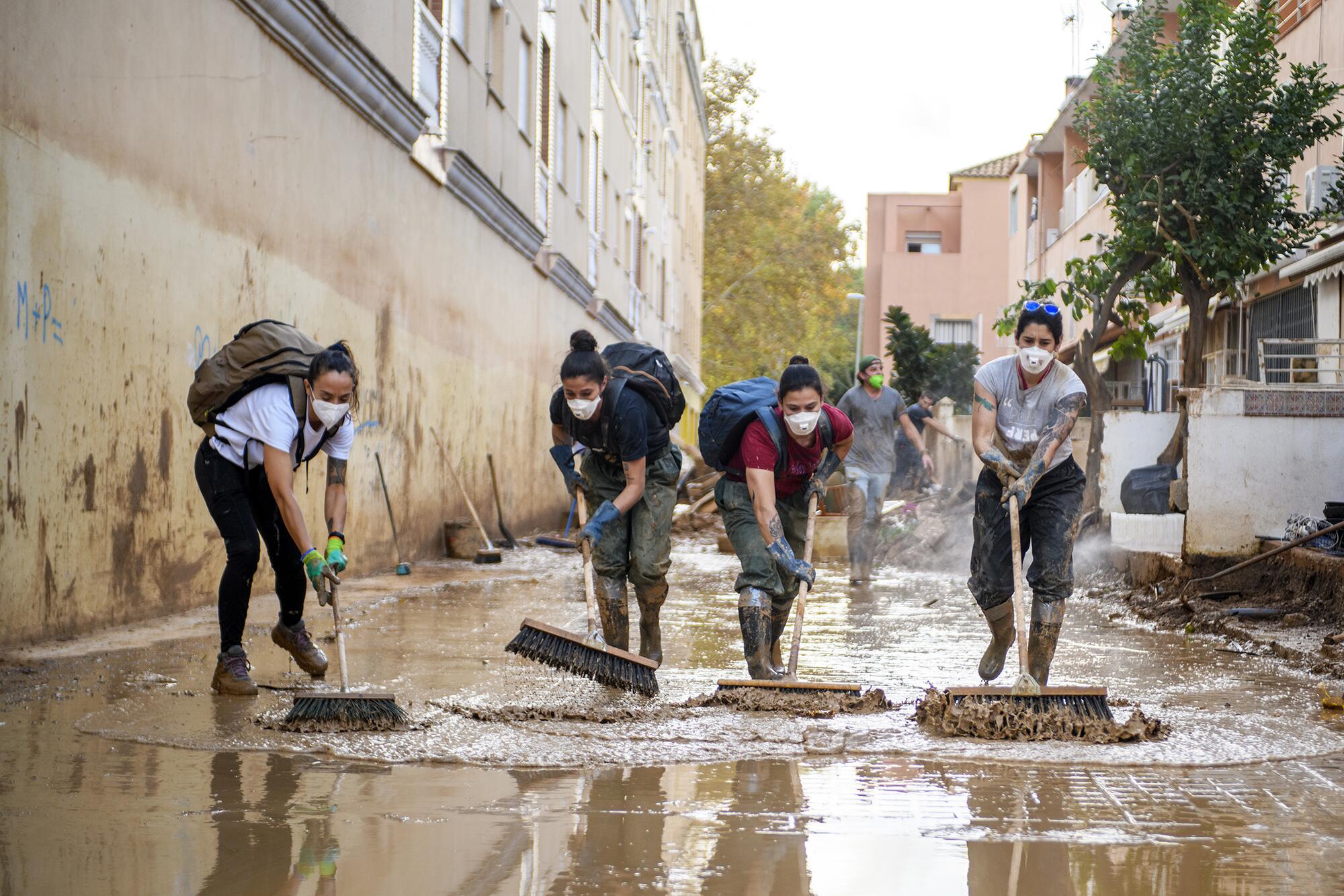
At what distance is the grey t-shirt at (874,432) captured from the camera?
12172mm

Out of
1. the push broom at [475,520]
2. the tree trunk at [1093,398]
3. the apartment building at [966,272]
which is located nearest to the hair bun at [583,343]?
the push broom at [475,520]

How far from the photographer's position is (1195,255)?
14953 mm

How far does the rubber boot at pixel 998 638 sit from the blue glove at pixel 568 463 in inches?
73.9

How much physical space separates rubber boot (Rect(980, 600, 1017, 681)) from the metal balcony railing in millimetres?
6129

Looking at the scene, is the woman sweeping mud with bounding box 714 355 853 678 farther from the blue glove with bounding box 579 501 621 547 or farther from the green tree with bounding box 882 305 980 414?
the green tree with bounding box 882 305 980 414

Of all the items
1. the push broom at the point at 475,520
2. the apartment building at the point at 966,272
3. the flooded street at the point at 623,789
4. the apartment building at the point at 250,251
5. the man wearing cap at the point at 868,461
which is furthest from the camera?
the apartment building at the point at 966,272

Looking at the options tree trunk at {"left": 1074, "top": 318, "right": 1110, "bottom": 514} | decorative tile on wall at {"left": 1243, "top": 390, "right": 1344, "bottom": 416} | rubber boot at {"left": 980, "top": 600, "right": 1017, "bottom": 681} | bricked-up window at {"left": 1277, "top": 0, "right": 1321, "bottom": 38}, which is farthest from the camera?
bricked-up window at {"left": 1277, "top": 0, "right": 1321, "bottom": 38}

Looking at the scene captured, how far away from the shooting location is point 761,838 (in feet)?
11.7

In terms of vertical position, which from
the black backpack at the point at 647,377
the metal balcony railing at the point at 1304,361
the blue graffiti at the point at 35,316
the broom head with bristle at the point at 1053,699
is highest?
the metal balcony railing at the point at 1304,361

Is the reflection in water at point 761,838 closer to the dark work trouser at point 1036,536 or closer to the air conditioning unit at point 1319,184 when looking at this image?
the dark work trouser at point 1036,536

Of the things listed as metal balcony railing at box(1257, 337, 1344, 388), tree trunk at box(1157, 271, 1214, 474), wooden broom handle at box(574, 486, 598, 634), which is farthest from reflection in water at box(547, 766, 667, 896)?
tree trunk at box(1157, 271, 1214, 474)

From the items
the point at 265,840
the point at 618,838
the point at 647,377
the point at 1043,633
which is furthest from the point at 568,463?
the point at 265,840

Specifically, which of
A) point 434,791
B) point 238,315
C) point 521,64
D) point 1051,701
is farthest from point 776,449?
point 521,64

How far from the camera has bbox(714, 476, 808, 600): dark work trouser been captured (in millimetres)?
6004
